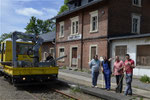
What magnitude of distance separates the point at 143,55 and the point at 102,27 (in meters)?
5.15

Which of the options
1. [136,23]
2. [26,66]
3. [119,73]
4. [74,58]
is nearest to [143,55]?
[136,23]

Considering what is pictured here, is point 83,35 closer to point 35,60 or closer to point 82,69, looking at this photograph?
point 82,69

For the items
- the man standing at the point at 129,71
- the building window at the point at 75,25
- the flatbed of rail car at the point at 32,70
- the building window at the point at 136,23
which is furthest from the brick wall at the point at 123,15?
the man standing at the point at 129,71

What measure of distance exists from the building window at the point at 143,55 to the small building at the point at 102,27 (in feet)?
0.26

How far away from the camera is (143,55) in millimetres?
15164

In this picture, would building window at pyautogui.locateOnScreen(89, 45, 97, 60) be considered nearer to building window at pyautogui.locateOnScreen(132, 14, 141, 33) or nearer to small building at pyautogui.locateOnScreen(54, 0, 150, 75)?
small building at pyautogui.locateOnScreen(54, 0, 150, 75)

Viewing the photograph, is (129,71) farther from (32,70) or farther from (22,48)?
(22,48)

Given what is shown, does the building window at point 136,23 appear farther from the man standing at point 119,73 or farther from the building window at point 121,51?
the man standing at point 119,73

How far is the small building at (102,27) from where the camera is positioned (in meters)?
18.1

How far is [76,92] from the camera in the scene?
383 inches

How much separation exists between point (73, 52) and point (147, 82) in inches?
452

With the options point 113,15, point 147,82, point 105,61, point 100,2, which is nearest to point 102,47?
point 113,15

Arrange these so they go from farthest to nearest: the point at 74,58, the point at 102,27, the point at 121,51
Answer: the point at 74,58 → the point at 102,27 → the point at 121,51

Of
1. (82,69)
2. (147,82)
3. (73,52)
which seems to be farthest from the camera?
(73,52)
